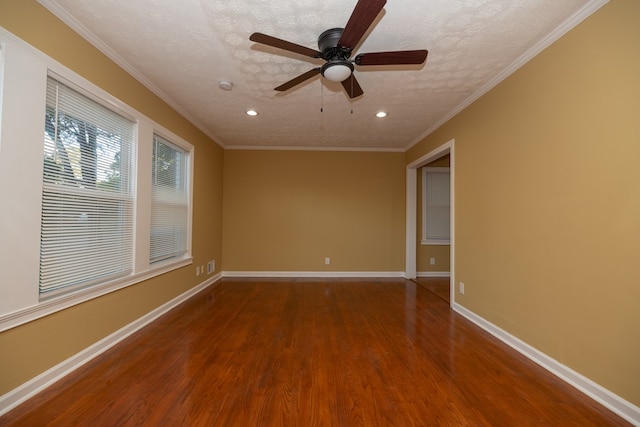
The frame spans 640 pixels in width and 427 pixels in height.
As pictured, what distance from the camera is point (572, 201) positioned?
189 centimetres

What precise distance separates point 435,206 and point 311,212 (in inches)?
103

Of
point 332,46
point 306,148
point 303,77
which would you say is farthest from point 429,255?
point 332,46

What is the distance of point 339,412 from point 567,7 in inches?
119

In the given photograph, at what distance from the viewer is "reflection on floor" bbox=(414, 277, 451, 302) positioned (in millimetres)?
4122

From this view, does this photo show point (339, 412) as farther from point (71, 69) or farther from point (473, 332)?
point (71, 69)

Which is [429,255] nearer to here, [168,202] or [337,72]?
[337,72]

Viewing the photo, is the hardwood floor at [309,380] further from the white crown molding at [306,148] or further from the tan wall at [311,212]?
the white crown molding at [306,148]

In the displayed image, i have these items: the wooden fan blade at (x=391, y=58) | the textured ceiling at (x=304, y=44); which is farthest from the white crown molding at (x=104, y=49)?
the wooden fan blade at (x=391, y=58)

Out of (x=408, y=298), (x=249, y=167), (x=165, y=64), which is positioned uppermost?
(x=165, y=64)

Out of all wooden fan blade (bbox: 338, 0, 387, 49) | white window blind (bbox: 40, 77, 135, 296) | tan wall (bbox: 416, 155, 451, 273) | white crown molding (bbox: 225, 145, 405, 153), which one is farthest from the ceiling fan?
tan wall (bbox: 416, 155, 451, 273)

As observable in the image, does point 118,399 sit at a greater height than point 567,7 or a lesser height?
lesser

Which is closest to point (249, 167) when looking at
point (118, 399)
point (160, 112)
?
point (160, 112)

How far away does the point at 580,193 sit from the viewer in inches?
72.4

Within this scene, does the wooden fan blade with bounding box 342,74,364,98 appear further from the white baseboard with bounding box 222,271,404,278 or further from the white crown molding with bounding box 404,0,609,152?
the white baseboard with bounding box 222,271,404,278
